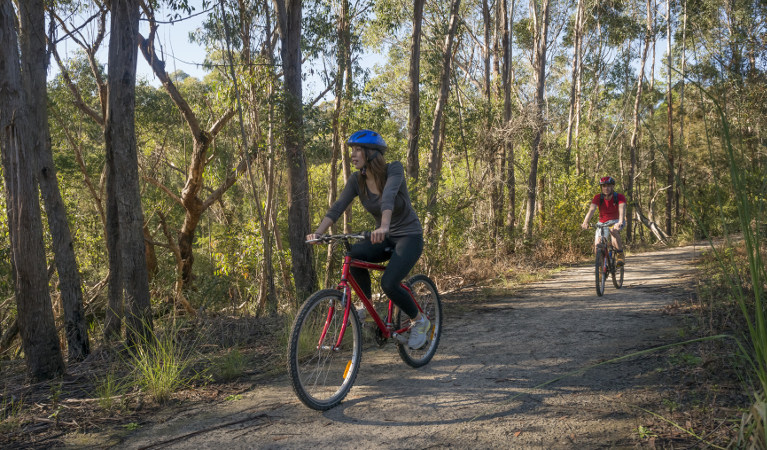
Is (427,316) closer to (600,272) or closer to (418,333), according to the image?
(418,333)

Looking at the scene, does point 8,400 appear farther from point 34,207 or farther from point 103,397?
point 34,207

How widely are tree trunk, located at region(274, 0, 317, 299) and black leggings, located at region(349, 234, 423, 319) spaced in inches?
184

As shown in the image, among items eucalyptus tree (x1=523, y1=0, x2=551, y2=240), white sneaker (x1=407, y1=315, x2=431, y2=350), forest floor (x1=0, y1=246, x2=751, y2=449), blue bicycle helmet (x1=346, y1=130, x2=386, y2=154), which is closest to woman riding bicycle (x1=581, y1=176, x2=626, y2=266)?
forest floor (x1=0, y1=246, x2=751, y2=449)

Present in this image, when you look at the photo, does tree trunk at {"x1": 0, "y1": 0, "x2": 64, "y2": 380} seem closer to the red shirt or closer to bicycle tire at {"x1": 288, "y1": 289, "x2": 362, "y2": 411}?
bicycle tire at {"x1": 288, "y1": 289, "x2": 362, "y2": 411}

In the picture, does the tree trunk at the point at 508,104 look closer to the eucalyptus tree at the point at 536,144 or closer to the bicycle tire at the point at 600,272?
the eucalyptus tree at the point at 536,144

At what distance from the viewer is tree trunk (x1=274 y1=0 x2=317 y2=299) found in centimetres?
890

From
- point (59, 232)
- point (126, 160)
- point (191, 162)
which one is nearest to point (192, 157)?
point (191, 162)

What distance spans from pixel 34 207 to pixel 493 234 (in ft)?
36.3

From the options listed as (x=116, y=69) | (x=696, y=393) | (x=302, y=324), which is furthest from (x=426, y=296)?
(x=116, y=69)

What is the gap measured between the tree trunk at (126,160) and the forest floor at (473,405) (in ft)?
3.53

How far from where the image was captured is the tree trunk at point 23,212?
16.8 ft

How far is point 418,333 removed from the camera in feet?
14.9

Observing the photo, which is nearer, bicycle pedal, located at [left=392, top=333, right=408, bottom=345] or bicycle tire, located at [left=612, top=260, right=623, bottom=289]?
bicycle pedal, located at [left=392, top=333, right=408, bottom=345]

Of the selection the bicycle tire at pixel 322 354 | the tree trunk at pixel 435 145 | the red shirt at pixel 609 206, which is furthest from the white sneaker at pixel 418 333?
the tree trunk at pixel 435 145
